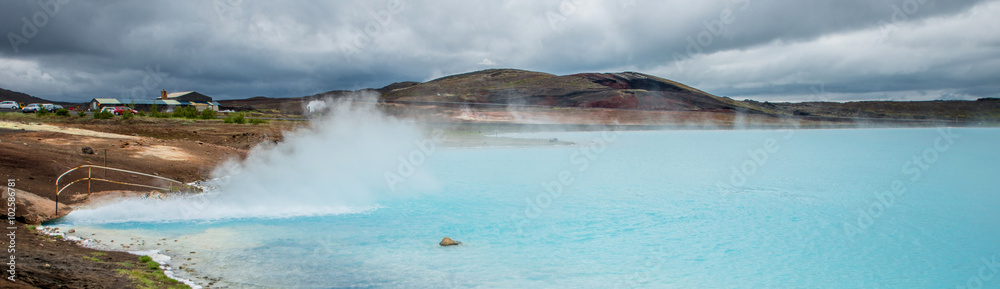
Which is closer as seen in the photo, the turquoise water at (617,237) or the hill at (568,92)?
the turquoise water at (617,237)

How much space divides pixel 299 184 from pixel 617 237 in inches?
470

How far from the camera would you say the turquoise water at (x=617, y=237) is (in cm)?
1130

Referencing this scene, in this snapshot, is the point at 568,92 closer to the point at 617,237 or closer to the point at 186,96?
the point at 186,96

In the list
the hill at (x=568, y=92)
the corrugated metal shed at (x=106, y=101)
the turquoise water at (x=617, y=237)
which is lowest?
the turquoise water at (x=617, y=237)

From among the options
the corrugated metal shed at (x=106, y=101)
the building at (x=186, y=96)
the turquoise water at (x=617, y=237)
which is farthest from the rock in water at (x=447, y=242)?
the building at (x=186, y=96)

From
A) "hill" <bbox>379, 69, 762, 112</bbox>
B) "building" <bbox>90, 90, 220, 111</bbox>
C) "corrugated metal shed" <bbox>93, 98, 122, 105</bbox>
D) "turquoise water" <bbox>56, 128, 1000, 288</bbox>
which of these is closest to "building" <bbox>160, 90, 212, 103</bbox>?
"building" <bbox>90, 90, 220, 111</bbox>

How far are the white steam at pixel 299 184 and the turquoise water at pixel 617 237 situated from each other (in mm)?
618

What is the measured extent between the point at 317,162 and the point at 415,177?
475 cm

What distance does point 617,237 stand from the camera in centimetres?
1518

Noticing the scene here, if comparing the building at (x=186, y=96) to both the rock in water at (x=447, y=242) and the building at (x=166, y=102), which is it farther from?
the rock in water at (x=447, y=242)

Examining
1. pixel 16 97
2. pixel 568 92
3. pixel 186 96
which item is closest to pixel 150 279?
pixel 186 96

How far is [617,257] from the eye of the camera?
13.1 metres

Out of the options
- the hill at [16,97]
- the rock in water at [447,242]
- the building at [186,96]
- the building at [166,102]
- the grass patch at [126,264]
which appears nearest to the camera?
the grass patch at [126,264]

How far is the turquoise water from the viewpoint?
11.3 m
